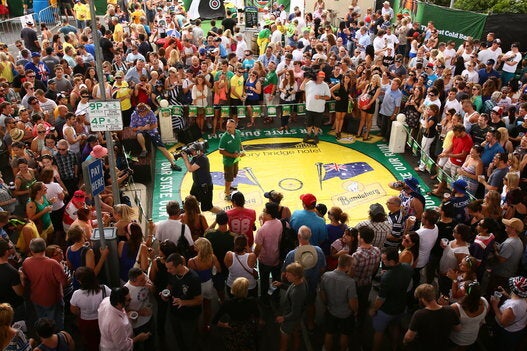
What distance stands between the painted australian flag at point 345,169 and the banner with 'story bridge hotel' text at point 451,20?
938cm

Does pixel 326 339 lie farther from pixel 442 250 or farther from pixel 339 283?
pixel 442 250

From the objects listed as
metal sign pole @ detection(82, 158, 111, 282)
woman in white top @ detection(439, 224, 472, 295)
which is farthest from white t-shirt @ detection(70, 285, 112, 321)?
woman in white top @ detection(439, 224, 472, 295)

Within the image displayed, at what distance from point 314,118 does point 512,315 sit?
7.84 m

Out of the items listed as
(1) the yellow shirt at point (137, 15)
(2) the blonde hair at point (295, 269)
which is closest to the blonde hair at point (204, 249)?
(2) the blonde hair at point (295, 269)

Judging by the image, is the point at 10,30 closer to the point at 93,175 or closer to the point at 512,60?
the point at 93,175

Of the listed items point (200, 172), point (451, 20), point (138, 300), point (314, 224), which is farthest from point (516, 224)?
point (451, 20)

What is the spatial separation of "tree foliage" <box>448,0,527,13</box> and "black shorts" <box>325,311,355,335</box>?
17.0 m

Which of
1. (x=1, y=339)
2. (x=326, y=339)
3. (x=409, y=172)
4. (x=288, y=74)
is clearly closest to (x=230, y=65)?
(x=288, y=74)

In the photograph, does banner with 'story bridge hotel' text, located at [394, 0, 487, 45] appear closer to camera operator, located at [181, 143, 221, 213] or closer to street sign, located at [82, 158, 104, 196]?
camera operator, located at [181, 143, 221, 213]

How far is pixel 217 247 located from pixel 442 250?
3119mm

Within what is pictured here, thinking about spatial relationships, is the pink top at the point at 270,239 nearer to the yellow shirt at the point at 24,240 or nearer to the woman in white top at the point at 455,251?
the woman in white top at the point at 455,251

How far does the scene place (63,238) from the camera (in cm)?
808

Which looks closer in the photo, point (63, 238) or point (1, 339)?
point (1, 339)

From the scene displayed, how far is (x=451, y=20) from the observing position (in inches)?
745
